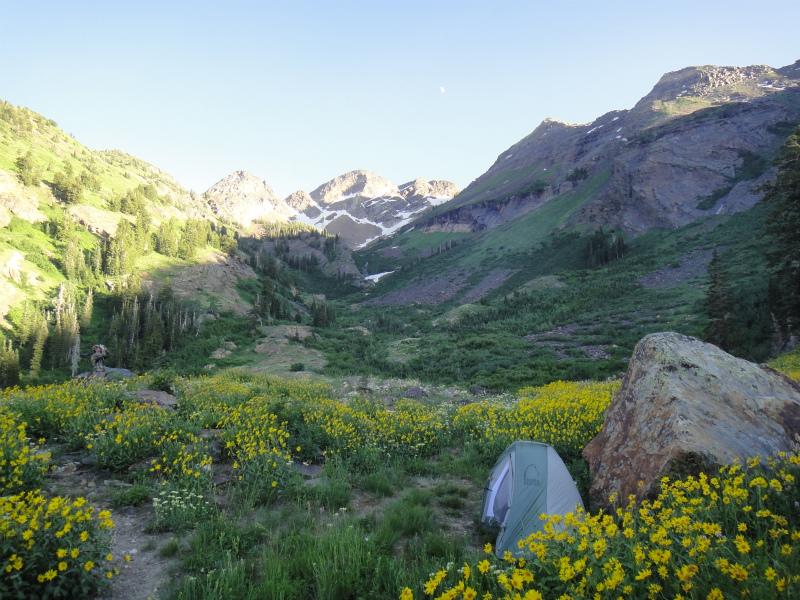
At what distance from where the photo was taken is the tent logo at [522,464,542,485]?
19.1 feet

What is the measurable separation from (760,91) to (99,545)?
17299cm

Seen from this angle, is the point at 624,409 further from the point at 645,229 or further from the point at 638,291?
the point at 645,229

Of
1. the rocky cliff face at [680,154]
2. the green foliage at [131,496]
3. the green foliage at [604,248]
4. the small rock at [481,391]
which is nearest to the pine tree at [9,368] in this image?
the small rock at [481,391]

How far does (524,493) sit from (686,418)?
2.76 metres

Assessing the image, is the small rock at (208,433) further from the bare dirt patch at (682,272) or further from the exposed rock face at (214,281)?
the bare dirt patch at (682,272)

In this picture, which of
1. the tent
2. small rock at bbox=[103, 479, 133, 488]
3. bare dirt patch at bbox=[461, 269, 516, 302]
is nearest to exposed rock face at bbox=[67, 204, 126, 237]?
bare dirt patch at bbox=[461, 269, 516, 302]

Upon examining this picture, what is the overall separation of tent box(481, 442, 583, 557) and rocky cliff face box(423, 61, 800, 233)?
5427 cm

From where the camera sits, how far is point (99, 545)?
3.96m

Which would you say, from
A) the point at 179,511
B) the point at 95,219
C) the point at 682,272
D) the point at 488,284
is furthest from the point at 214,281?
the point at 682,272

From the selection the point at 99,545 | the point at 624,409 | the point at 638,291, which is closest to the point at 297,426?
the point at 99,545

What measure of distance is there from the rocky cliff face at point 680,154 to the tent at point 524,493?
2137 inches

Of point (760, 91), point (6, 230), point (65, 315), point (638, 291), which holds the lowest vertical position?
point (638, 291)

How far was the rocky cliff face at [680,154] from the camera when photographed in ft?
256

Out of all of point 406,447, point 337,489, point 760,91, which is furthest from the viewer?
point 760,91
